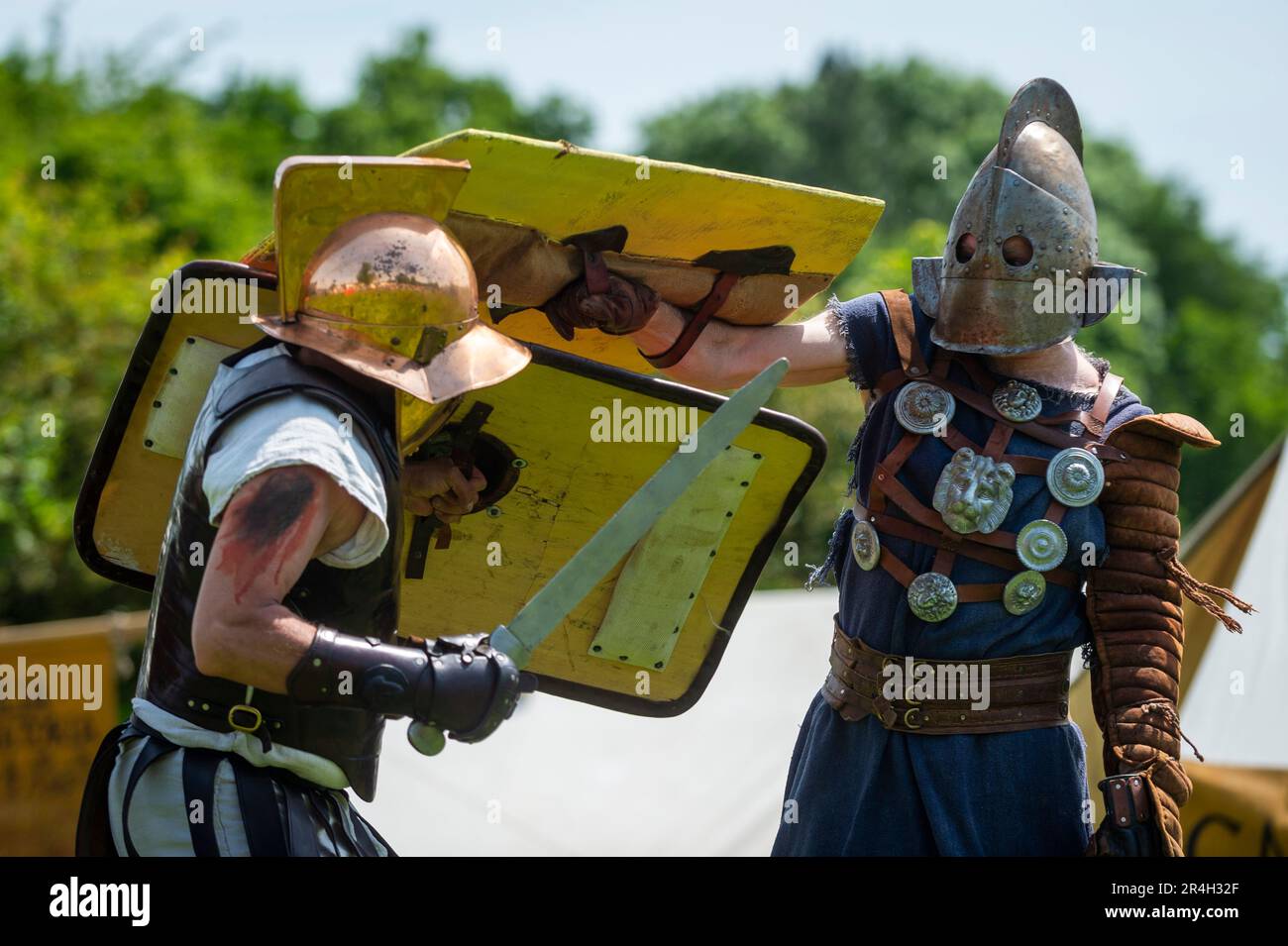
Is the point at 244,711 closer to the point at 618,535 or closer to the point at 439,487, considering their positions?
the point at 618,535

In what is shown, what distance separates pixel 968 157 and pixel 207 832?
2909 cm

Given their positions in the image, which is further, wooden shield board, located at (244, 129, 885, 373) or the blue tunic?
the blue tunic

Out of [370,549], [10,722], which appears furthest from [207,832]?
[10,722]

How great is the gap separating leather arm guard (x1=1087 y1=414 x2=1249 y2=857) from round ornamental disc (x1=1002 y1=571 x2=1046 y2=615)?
143 millimetres

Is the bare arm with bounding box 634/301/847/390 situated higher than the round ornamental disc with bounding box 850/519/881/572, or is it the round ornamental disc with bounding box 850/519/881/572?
the bare arm with bounding box 634/301/847/390

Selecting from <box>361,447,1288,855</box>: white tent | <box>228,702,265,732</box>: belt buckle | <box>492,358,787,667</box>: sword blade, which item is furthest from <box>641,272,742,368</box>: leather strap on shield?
<box>361,447,1288,855</box>: white tent

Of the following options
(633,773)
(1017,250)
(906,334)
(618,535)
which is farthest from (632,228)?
(633,773)

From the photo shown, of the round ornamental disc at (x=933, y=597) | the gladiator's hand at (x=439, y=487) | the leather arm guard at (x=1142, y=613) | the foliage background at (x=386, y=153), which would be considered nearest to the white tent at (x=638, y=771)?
the foliage background at (x=386, y=153)

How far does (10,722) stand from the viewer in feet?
23.0

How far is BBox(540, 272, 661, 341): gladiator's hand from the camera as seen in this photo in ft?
10.7

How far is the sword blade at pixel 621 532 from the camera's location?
2.58m

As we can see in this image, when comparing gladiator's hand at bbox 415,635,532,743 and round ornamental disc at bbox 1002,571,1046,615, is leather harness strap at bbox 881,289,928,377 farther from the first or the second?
gladiator's hand at bbox 415,635,532,743

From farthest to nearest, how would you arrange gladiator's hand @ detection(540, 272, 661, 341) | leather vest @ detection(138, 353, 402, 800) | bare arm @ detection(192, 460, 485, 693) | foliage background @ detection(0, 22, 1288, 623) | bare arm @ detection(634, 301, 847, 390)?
foliage background @ detection(0, 22, 1288, 623)
bare arm @ detection(634, 301, 847, 390)
gladiator's hand @ detection(540, 272, 661, 341)
leather vest @ detection(138, 353, 402, 800)
bare arm @ detection(192, 460, 485, 693)

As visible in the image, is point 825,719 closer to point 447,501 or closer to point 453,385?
point 447,501
